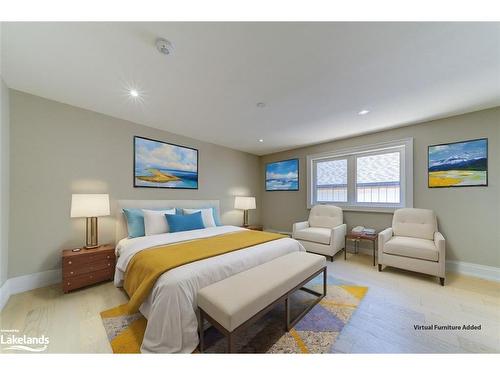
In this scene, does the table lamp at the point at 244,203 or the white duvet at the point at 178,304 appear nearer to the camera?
the white duvet at the point at 178,304

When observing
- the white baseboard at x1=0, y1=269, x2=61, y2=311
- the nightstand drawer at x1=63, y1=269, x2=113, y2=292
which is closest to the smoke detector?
the nightstand drawer at x1=63, y1=269, x2=113, y2=292

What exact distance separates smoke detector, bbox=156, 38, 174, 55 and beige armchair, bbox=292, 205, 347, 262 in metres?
3.35

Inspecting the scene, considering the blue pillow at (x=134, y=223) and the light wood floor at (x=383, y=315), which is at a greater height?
the blue pillow at (x=134, y=223)

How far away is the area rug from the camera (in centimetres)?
138

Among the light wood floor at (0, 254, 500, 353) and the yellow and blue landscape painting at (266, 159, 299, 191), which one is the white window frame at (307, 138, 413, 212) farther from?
the light wood floor at (0, 254, 500, 353)

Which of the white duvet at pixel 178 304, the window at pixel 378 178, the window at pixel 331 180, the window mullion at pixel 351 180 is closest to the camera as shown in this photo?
the white duvet at pixel 178 304

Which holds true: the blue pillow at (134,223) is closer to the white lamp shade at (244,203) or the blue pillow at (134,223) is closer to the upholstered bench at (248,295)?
the upholstered bench at (248,295)

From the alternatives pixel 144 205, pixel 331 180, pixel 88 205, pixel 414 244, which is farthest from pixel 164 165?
pixel 414 244

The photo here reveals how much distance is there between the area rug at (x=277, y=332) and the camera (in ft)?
4.51

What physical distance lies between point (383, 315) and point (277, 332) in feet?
3.56

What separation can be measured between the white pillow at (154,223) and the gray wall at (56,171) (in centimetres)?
60

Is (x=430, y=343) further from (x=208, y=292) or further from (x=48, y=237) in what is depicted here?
(x=48, y=237)

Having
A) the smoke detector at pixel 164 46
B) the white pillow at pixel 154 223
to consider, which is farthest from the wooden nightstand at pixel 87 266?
the smoke detector at pixel 164 46
